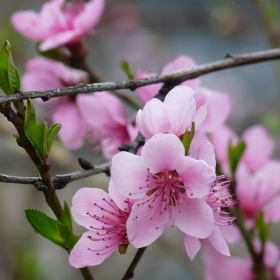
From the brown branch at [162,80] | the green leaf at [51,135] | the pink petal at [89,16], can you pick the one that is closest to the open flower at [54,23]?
the pink petal at [89,16]

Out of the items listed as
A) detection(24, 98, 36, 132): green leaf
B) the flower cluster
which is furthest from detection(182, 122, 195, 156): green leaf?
detection(24, 98, 36, 132): green leaf

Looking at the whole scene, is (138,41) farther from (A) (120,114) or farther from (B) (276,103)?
(A) (120,114)

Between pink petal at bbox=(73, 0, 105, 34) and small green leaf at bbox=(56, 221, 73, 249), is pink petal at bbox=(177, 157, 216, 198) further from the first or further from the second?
pink petal at bbox=(73, 0, 105, 34)

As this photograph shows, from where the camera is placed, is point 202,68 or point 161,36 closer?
point 202,68

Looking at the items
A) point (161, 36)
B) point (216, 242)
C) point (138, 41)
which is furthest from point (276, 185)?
point (138, 41)

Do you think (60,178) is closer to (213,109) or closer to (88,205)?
(88,205)
